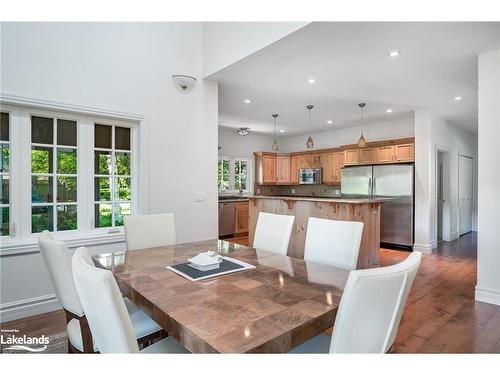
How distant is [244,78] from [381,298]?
3.32 m

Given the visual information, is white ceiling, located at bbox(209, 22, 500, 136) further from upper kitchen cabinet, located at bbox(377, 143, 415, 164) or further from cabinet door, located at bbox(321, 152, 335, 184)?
cabinet door, located at bbox(321, 152, 335, 184)

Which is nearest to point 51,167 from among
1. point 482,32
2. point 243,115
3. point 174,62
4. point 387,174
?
point 174,62

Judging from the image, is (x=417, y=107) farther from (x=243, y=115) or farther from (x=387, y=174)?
(x=243, y=115)

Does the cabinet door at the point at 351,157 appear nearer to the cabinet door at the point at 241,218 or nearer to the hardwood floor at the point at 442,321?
the cabinet door at the point at 241,218

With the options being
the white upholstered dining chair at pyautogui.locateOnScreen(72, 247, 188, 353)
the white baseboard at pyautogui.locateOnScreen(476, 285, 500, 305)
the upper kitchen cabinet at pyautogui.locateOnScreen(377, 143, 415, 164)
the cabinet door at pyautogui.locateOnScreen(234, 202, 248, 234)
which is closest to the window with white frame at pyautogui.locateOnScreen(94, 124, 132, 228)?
the white upholstered dining chair at pyautogui.locateOnScreen(72, 247, 188, 353)

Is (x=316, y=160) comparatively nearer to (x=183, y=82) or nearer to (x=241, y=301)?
(x=183, y=82)

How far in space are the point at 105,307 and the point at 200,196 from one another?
2853 millimetres

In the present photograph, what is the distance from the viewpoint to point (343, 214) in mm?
3820

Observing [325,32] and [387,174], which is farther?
[387,174]

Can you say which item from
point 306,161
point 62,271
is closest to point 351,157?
point 306,161

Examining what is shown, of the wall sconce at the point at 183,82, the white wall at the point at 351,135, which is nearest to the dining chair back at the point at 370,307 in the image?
the wall sconce at the point at 183,82

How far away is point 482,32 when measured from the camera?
8.30 ft

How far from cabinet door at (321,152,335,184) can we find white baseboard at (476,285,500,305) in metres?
4.14

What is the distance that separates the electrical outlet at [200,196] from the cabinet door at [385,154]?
389cm
